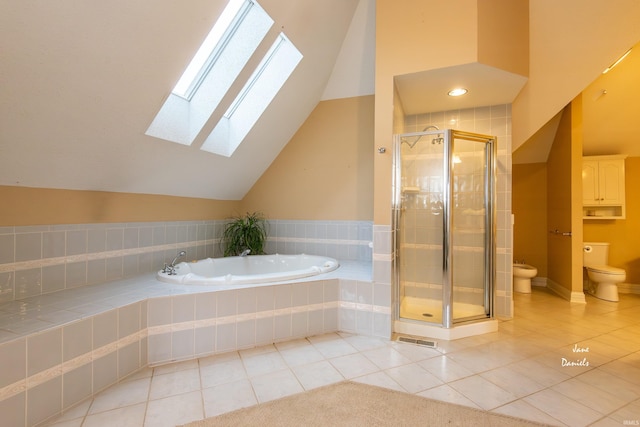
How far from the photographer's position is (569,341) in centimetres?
245

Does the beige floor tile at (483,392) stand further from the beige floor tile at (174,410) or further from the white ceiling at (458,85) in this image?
the white ceiling at (458,85)

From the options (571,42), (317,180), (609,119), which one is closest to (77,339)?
(317,180)

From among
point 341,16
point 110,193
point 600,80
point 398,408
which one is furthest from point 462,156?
point 110,193

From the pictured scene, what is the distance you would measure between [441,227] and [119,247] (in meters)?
3.04

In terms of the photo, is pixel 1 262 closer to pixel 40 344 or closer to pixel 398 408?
pixel 40 344

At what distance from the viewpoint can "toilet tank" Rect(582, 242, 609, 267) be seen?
151 inches

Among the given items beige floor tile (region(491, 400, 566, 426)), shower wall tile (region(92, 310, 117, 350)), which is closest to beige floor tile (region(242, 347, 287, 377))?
shower wall tile (region(92, 310, 117, 350))

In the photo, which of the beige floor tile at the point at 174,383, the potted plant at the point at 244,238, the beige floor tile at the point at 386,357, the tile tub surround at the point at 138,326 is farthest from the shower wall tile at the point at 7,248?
the beige floor tile at the point at 386,357

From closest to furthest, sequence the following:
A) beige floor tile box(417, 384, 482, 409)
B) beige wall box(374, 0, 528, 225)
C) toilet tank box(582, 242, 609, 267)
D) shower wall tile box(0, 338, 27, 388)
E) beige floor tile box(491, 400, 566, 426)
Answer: shower wall tile box(0, 338, 27, 388)
beige floor tile box(491, 400, 566, 426)
beige floor tile box(417, 384, 482, 409)
beige wall box(374, 0, 528, 225)
toilet tank box(582, 242, 609, 267)

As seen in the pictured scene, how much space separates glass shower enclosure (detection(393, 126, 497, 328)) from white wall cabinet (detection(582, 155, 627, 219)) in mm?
2261

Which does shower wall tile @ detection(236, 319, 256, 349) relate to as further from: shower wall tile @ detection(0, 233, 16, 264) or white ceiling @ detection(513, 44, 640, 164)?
white ceiling @ detection(513, 44, 640, 164)

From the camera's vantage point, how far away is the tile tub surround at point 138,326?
1.41 meters

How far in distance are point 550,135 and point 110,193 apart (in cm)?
538

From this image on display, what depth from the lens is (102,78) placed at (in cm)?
164
